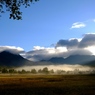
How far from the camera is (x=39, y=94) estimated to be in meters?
47.9

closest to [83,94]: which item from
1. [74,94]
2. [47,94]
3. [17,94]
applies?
[74,94]

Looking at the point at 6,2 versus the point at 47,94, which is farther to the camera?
the point at 47,94

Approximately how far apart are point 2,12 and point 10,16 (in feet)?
4.37

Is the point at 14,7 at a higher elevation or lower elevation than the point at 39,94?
higher

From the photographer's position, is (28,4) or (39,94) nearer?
(28,4)

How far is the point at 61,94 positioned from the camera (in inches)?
1853

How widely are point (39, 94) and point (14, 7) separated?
17522 mm

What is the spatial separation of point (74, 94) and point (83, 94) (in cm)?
137

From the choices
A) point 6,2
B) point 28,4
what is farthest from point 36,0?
point 6,2

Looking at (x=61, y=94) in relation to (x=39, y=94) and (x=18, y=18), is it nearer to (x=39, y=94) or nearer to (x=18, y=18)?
(x=39, y=94)

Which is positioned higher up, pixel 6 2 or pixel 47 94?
pixel 6 2

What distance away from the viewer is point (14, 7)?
35.5 metres

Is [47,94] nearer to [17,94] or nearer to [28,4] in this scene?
[17,94]

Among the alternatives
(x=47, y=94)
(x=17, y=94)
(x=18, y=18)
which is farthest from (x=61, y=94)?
(x=18, y=18)
